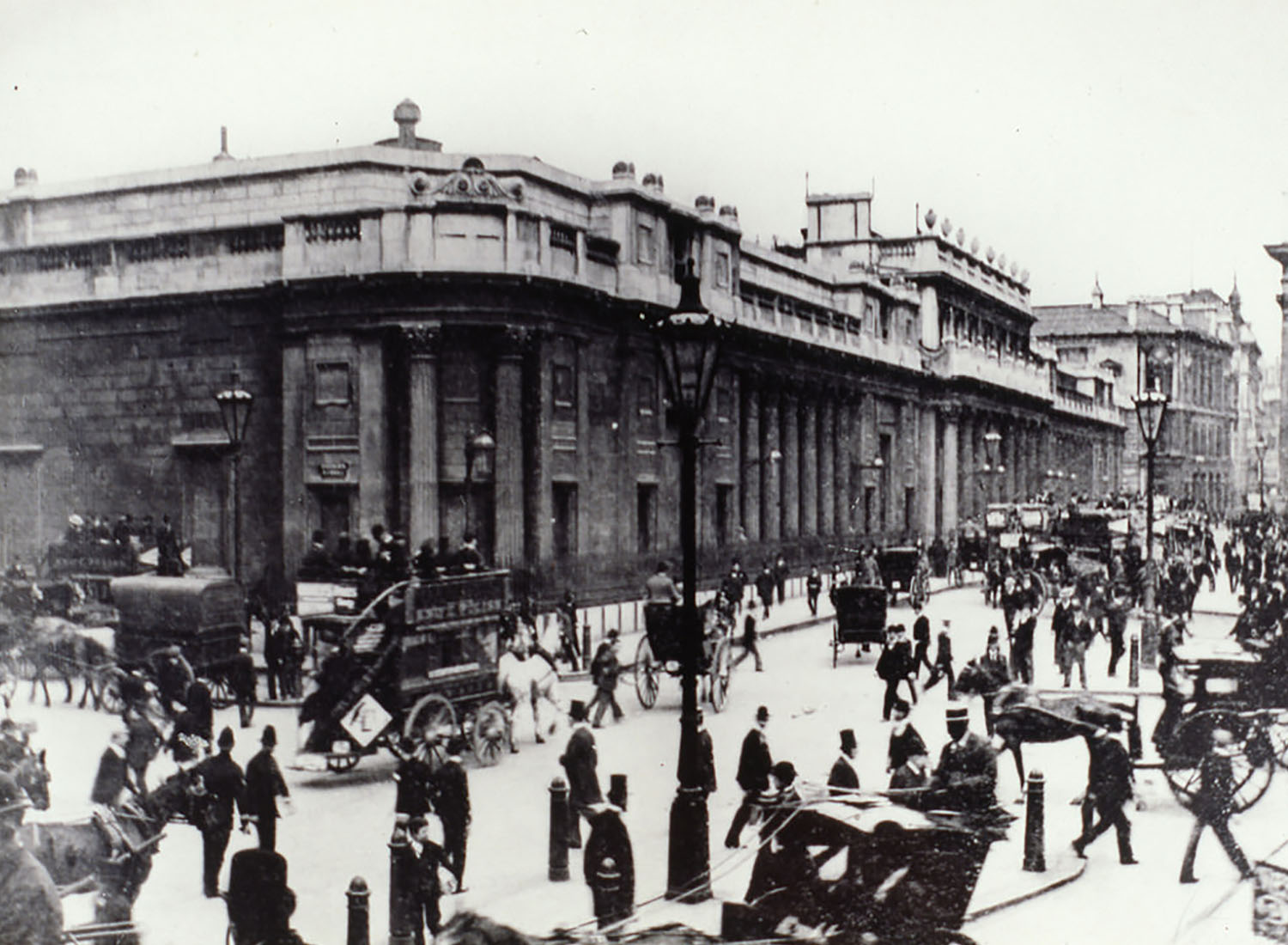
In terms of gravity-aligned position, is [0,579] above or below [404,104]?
below

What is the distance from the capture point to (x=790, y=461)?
38719 mm

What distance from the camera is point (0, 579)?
53.6ft

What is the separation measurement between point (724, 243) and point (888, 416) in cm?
1514

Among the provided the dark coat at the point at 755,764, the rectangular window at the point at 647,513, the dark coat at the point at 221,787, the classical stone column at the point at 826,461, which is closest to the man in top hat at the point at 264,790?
the dark coat at the point at 221,787

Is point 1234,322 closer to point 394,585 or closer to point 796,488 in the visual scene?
point 394,585

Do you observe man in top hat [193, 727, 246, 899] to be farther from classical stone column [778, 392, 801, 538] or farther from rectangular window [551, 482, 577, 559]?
classical stone column [778, 392, 801, 538]

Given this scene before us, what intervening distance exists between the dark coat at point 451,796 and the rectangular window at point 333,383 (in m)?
15.1

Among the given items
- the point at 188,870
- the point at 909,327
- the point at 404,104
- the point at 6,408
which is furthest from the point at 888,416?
the point at 188,870

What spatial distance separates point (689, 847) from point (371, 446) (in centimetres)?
1576

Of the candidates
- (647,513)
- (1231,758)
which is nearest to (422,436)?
(647,513)

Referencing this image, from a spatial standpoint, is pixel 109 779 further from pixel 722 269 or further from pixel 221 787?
pixel 722 269

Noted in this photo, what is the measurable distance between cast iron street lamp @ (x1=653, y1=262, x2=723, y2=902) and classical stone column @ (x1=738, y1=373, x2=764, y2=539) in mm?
24707

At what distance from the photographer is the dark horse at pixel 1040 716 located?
1260 cm

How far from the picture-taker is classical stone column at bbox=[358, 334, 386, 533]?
24641 millimetres
